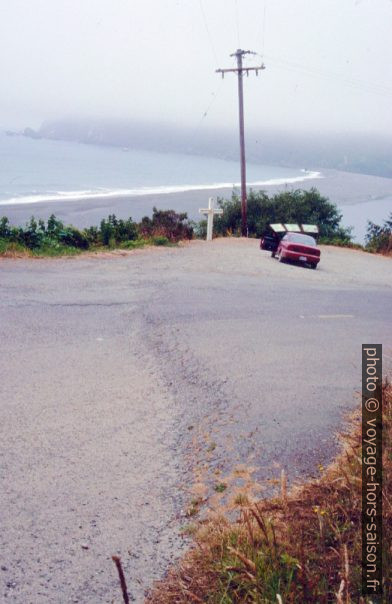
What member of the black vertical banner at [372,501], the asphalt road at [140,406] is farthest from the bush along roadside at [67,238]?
the black vertical banner at [372,501]

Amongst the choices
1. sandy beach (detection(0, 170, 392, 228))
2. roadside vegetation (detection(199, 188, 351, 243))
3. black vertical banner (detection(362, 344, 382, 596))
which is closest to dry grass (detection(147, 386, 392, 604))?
black vertical banner (detection(362, 344, 382, 596))

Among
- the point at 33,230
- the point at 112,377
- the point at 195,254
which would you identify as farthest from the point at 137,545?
the point at 195,254

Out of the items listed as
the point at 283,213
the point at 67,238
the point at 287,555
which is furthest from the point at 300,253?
the point at 283,213

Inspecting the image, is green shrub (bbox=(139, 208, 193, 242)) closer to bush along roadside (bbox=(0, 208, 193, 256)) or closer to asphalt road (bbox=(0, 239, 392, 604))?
bush along roadside (bbox=(0, 208, 193, 256))

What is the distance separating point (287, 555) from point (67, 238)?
15.2m

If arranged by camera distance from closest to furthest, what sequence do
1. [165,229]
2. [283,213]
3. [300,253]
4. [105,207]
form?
1. [300,253]
2. [165,229]
3. [283,213]
4. [105,207]

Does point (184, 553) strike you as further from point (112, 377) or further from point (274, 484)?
point (112, 377)

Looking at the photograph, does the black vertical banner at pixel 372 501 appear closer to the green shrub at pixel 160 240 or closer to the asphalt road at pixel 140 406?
the asphalt road at pixel 140 406

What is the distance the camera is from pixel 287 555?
11.1ft

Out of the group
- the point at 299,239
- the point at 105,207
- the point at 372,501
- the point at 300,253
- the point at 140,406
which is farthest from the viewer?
the point at 105,207

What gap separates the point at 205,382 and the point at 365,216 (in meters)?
77.6

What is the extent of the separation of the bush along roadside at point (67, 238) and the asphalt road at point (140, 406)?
10.9 ft

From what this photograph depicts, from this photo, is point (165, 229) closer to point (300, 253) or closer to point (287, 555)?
point (300, 253)

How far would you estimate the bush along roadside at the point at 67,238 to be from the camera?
15930 mm
